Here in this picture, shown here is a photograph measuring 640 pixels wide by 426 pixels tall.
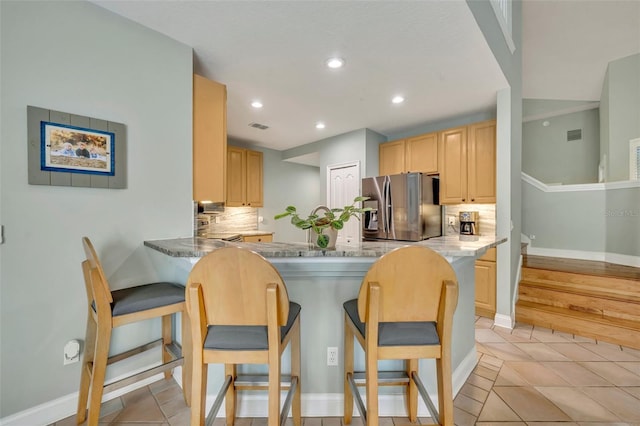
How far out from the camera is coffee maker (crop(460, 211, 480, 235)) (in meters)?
3.54

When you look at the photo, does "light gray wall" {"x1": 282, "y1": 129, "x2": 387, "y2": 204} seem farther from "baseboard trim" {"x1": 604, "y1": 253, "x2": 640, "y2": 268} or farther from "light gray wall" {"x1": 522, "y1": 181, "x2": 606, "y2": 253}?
"baseboard trim" {"x1": 604, "y1": 253, "x2": 640, "y2": 268}

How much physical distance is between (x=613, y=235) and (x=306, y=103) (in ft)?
15.3

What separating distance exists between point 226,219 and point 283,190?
1.36 metres

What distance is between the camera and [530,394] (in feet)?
6.01

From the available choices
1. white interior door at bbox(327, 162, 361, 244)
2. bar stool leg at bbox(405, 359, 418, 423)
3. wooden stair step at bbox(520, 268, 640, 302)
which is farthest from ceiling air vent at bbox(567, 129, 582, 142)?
bar stool leg at bbox(405, 359, 418, 423)

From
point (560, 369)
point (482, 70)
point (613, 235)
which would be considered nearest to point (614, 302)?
point (560, 369)

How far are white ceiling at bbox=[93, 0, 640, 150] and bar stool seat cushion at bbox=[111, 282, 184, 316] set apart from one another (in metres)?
1.76

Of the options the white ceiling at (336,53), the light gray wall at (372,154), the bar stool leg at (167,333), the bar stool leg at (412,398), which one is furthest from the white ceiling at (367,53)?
the bar stool leg at (412,398)

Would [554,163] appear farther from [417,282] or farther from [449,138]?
[417,282]

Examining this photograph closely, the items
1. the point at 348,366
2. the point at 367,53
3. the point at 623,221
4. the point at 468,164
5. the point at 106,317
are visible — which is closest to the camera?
the point at 106,317

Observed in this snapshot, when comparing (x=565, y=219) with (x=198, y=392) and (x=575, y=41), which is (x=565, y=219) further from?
(x=198, y=392)

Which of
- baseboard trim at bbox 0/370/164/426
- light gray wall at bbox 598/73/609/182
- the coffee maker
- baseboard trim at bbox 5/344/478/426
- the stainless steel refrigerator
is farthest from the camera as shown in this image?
light gray wall at bbox 598/73/609/182

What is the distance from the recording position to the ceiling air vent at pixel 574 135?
16.9 ft

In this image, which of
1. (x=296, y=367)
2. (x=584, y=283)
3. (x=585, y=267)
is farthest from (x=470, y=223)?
(x=296, y=367)
